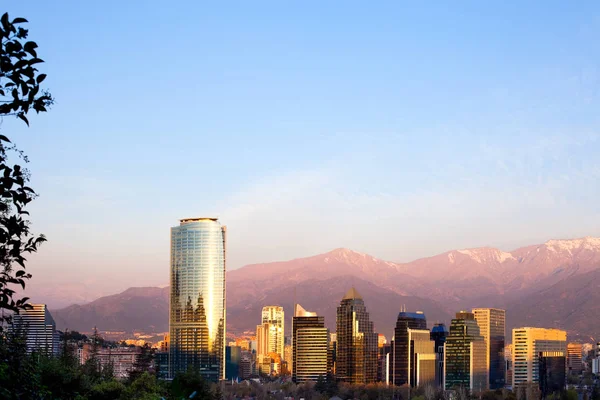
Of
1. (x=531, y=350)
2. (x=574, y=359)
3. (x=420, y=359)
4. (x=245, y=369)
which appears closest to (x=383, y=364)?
(x=420, y=359)

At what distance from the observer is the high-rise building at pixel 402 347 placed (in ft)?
522

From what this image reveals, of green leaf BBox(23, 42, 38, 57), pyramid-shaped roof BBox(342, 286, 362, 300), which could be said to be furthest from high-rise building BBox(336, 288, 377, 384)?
green leaf BBox(23, 42, 38, 57)

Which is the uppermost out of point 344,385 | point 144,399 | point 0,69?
point 0,69

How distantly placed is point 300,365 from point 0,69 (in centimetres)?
Result: 16855

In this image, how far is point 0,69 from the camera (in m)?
7.77

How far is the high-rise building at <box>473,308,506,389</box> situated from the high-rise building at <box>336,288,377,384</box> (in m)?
20.0

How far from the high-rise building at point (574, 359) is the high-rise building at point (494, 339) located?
14.6m

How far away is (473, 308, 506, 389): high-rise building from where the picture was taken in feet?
519

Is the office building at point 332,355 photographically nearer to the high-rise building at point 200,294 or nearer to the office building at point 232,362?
the office building at point 232,362

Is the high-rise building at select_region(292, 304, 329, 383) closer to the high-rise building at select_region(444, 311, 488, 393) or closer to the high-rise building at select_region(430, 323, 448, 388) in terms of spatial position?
the high-rise building at select_region(430, 323, 448, 388)

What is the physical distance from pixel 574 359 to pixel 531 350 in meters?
31.1

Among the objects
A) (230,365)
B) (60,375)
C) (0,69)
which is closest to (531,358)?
(230,365)

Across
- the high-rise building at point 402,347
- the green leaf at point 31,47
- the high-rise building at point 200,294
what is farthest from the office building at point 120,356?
the green leaf at point 31,47

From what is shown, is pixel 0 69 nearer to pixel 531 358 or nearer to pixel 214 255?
pixel 214 255
